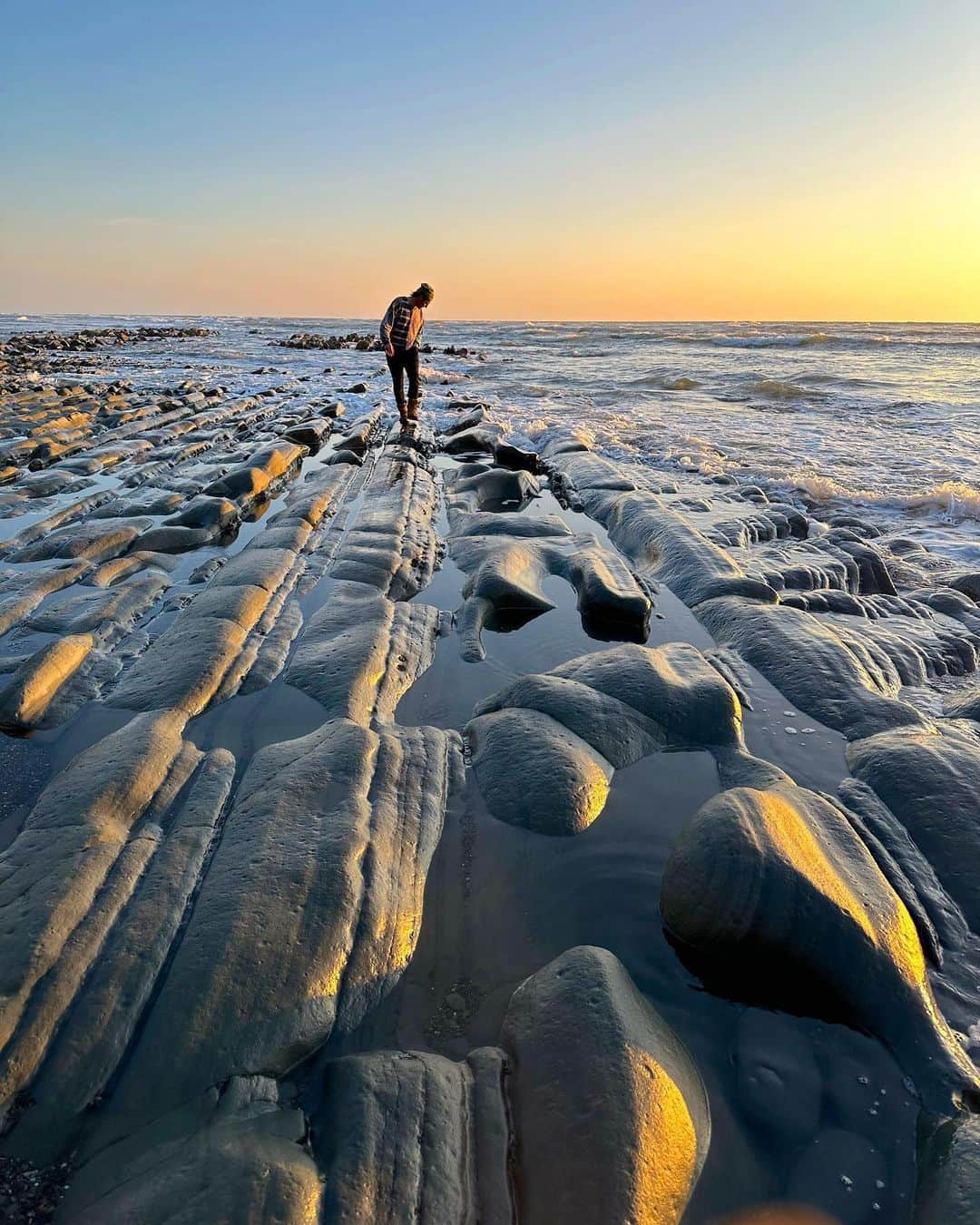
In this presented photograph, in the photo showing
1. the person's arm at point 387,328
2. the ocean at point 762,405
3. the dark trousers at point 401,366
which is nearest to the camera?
the ocean at point 762,405

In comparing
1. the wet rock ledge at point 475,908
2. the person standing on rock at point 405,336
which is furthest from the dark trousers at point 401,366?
the wet rock ledge at point 475,908

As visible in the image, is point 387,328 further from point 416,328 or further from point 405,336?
point 416,328

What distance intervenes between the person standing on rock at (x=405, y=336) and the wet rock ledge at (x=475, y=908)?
8.07 metres

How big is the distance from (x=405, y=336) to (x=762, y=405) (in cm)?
780

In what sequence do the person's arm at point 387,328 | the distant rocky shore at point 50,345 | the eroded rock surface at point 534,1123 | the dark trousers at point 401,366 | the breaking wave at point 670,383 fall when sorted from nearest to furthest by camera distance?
the eroded rock surface at point 534,1123, the person's arm at point 387,328, the dark trousers at point 401,366, the breaking wave at point 670,383, the distant rocky shore at point 50,345

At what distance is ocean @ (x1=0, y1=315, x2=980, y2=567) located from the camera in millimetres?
7191

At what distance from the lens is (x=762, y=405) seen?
14039 millimetres

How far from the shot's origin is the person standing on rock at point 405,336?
1084cm

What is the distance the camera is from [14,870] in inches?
72.5

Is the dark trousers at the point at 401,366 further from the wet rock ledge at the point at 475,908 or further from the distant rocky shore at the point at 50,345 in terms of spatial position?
the distant rocky shore at the point at 50,345

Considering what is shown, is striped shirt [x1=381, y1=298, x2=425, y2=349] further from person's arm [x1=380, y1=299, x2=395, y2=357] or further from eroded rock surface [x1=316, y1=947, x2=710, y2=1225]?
eroded rock surface [x1=316, y1=947, x2=710, y2=1225]

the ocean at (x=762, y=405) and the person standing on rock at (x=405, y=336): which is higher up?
the person standing on rock at (x=405, y=336)

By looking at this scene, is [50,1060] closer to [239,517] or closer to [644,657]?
[644,657]

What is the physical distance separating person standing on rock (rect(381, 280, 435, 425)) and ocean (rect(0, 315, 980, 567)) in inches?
46.8
